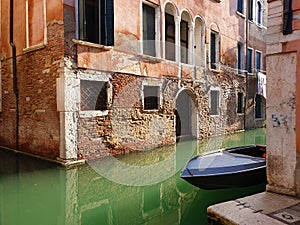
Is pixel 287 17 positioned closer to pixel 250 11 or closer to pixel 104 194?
pixel 104 194

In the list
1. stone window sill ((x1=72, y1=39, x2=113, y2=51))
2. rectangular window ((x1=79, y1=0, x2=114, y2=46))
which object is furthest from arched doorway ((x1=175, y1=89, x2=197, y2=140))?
rectangular window ((x1=79, y1=0, x2=114, y2=46))

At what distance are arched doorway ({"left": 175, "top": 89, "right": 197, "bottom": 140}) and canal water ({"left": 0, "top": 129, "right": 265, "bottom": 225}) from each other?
3.24 m

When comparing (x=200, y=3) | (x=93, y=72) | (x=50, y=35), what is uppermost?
(x=200, y=3)

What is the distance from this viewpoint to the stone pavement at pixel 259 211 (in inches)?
101

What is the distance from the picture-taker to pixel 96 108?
6.18m

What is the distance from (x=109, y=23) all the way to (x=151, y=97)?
2446 millimetres

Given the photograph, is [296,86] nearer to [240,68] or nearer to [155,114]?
[155,114]

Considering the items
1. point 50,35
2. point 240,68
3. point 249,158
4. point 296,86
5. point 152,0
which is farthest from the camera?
point 240,68

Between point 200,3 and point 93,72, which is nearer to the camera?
point 93,72

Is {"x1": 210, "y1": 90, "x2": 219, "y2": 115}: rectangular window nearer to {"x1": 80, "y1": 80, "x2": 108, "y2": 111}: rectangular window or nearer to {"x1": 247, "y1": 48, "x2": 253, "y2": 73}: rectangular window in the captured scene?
{"x1": 247, "y1": 48, "x2": 253, "y2": 73}: rectangular window

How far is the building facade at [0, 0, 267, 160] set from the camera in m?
5.68

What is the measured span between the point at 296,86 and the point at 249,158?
1.56 meters

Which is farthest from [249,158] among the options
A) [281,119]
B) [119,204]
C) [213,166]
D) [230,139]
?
[230,139]

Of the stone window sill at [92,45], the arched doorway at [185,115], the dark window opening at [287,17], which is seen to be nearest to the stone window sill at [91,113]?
the stone window sill at [92,45]
